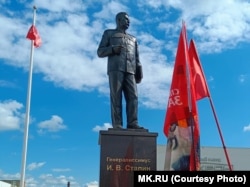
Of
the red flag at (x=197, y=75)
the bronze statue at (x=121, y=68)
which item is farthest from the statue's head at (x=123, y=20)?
the red flag at (x=197, y=75)

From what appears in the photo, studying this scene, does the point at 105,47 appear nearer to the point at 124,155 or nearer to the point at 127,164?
the point at 124,155

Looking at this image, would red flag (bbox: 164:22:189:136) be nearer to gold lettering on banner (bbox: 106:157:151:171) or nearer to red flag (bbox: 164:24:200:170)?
red flag (bbox: 164:24:200:170)

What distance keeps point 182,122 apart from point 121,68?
1.66 meters

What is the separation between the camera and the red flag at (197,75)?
346 inches

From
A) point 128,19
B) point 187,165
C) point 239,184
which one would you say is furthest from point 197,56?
point 239,184

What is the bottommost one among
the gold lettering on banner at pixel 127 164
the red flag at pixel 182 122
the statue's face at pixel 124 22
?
the gold lettering on banner at pixel 127 164

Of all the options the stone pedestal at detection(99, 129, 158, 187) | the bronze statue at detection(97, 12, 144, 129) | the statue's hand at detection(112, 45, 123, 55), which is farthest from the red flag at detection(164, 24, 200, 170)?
the statue's hand at detection(112, 45, 123, 55)

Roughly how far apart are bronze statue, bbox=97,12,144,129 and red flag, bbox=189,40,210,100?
3.67 feet

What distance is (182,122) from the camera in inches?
339

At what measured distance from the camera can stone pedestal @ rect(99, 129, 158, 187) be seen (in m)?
7.90

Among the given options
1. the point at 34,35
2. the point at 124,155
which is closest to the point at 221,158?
the point at 34,35

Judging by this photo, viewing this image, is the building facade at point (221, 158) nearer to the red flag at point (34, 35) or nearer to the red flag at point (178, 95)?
the red flag at point (34, 35)

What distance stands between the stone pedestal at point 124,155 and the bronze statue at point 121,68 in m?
0.42

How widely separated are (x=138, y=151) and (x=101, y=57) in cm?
220
